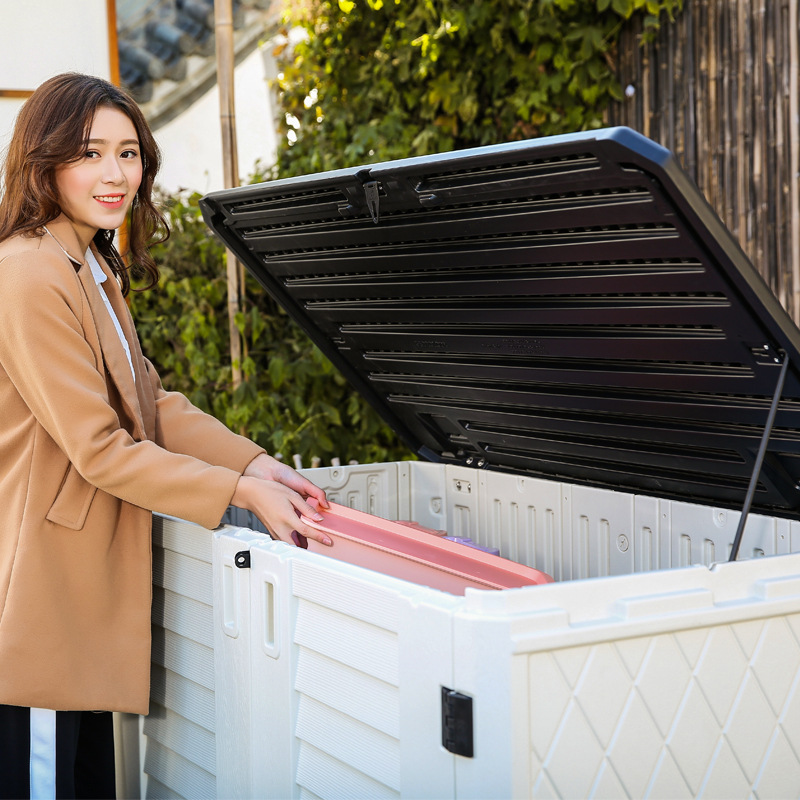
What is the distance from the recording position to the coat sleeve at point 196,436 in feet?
7.01

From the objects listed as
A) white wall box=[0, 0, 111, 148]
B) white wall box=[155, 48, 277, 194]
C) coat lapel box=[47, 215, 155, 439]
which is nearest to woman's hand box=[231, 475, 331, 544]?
coat lapel box=[47, 215, 155, 439]

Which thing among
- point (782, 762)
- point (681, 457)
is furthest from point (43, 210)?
point (782, 762)

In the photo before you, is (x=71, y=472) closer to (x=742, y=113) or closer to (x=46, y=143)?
(x=46, y=143)

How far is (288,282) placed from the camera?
2.46 m

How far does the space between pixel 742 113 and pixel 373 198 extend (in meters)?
2.79

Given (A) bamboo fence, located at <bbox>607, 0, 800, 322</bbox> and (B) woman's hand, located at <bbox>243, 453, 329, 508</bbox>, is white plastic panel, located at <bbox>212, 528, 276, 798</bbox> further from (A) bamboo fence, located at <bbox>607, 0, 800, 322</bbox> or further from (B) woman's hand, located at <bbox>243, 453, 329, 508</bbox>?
(A) bamboo fence, located at <bbox>607, 0, 800, 322</bbox>

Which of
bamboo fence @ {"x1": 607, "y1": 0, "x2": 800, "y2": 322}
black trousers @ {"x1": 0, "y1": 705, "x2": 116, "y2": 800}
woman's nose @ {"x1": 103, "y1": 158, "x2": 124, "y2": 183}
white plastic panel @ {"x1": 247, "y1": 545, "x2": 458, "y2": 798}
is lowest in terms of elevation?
black trousers @ {"x1": 0, "y1": 705, "x2": 116, "y2": 800}

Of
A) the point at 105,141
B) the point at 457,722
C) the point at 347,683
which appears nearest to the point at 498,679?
the point at 457,722

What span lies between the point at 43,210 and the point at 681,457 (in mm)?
1408

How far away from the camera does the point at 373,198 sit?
1823 mm

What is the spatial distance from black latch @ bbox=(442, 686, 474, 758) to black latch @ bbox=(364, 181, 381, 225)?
95 centimetres

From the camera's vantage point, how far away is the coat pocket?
5.84 feet

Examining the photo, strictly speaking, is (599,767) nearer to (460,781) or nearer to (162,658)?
(460,781)

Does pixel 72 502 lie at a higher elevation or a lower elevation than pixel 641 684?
higher
